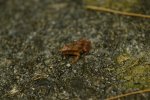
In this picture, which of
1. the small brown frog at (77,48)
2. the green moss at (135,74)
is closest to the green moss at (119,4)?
the small brown frog at (77,48)

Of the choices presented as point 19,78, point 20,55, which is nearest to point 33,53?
point 20,55

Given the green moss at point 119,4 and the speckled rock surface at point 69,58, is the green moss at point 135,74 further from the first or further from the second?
the green moss at point 119,4

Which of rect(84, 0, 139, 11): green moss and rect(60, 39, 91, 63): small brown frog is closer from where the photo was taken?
rect(60, 39, 91, 63): small brown frog

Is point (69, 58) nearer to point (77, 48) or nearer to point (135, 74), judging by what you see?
point (77, 48)

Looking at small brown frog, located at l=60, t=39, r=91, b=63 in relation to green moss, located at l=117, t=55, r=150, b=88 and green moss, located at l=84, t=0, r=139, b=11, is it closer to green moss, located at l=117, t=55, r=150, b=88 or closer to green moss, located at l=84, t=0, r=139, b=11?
green moss, located at l=117, t=55, r=150, b=88

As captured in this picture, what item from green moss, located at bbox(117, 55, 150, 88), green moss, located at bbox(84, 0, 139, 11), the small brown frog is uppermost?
green moss, located at bbox(84, 0, 139, 11)

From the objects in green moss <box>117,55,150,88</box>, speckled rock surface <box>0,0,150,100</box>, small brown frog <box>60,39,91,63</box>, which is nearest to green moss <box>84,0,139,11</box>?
speckled rock surface <box>0,0,150,100</box>
